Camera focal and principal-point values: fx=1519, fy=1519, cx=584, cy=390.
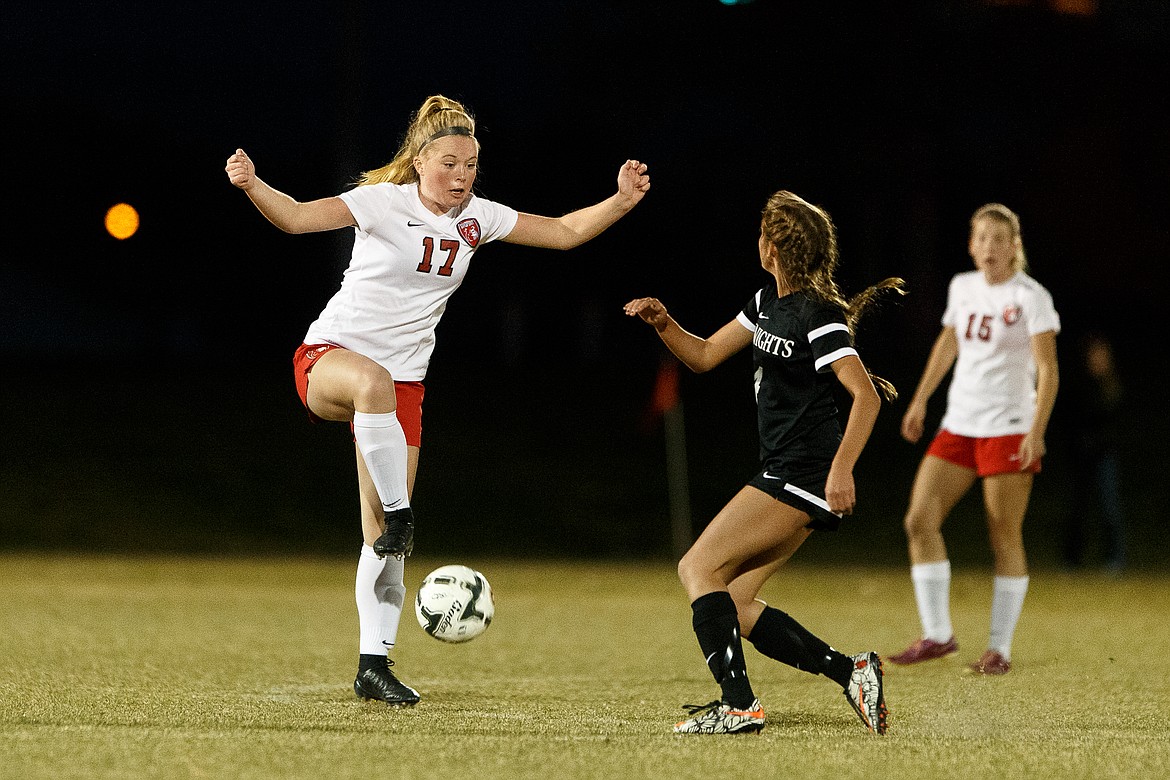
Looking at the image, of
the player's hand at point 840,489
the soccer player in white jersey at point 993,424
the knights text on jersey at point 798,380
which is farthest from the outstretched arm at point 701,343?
the soccer player in white jersey at point 993,424

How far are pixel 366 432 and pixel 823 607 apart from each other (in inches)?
265

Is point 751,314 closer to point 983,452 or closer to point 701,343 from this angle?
point 701,343

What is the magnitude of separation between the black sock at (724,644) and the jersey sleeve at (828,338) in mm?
969

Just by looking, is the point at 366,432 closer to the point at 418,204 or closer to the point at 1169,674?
the point at 418,204

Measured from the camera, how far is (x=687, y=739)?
5402 mm

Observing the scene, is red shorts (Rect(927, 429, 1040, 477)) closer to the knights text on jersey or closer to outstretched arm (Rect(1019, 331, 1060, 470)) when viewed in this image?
outstretched arm (Rect(1019, 331, 1060, 470))

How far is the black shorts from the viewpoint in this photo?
570cm

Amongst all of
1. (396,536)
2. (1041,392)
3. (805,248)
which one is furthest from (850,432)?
(1041,392)

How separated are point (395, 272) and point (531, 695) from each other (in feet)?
6.38

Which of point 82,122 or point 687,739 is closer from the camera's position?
point 687,739

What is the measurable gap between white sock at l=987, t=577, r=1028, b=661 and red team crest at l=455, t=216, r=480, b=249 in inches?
140

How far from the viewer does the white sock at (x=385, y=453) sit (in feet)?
20.0

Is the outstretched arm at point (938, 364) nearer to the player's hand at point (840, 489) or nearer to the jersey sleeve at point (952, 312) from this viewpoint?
the jersey sleeve at point (952, 312)

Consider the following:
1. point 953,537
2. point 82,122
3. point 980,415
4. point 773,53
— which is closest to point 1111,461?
point 953,537
